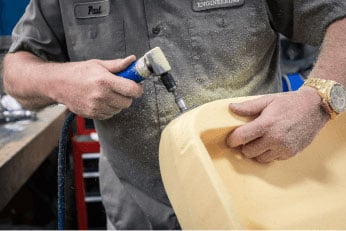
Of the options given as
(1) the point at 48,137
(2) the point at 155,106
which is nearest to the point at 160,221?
(2) the point at 155,106

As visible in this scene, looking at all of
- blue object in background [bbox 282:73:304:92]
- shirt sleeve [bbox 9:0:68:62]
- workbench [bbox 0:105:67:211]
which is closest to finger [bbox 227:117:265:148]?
shirt sleeve [bbox 9:0:68:62]

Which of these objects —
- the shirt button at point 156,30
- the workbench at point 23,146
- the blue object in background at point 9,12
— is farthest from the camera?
the blue object in background at point 9,12

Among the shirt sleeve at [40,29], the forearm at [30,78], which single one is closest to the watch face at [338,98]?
the forearm at [30,78]

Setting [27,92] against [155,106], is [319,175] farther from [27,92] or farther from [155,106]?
[27,92]

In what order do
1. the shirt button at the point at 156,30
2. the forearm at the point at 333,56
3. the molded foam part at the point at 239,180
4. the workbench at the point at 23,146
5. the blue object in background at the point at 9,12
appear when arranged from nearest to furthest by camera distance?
1. the molded foam part at the point at 239,180
2. the forearm at the point at 333,56
3. the shirt button at the point at 156,30
4. the workbench at the point at 23,146
5. the blue object in background at the point at 9,12

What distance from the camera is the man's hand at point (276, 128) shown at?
2.07 feet

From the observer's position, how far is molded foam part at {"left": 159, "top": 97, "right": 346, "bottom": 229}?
21.7 inches

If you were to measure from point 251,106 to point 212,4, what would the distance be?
326 mm

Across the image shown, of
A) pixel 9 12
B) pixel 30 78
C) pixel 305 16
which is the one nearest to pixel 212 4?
pixel 305 16

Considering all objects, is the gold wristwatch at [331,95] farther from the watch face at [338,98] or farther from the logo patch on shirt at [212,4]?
the logo patch on shirt at [212,4]

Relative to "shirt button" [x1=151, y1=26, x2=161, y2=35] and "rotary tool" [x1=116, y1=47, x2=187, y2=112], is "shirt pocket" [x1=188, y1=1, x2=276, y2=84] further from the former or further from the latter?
"rotary tool" [x1=116, y1=47, x2=187, y2=112]

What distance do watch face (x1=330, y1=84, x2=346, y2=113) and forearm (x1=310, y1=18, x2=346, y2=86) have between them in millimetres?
53

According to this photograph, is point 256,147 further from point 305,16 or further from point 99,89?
point 305,16

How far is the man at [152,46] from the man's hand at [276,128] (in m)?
0.14
